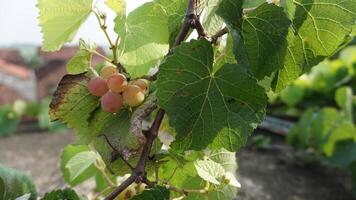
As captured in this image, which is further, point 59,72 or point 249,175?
point 59,72

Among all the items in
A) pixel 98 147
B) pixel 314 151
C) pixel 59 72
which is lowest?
pixel 59 72

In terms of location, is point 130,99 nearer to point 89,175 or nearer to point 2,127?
point 89,175

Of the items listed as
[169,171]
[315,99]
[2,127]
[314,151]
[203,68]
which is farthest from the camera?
[2,127]

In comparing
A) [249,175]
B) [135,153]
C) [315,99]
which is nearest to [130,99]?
[135,153]

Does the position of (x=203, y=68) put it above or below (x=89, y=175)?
above

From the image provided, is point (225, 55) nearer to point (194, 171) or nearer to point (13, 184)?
point (194, 171)

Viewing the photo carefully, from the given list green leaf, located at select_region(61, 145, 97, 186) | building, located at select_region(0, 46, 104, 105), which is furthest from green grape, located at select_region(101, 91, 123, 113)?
building, located at select_region(0, 46, 104, 105)
